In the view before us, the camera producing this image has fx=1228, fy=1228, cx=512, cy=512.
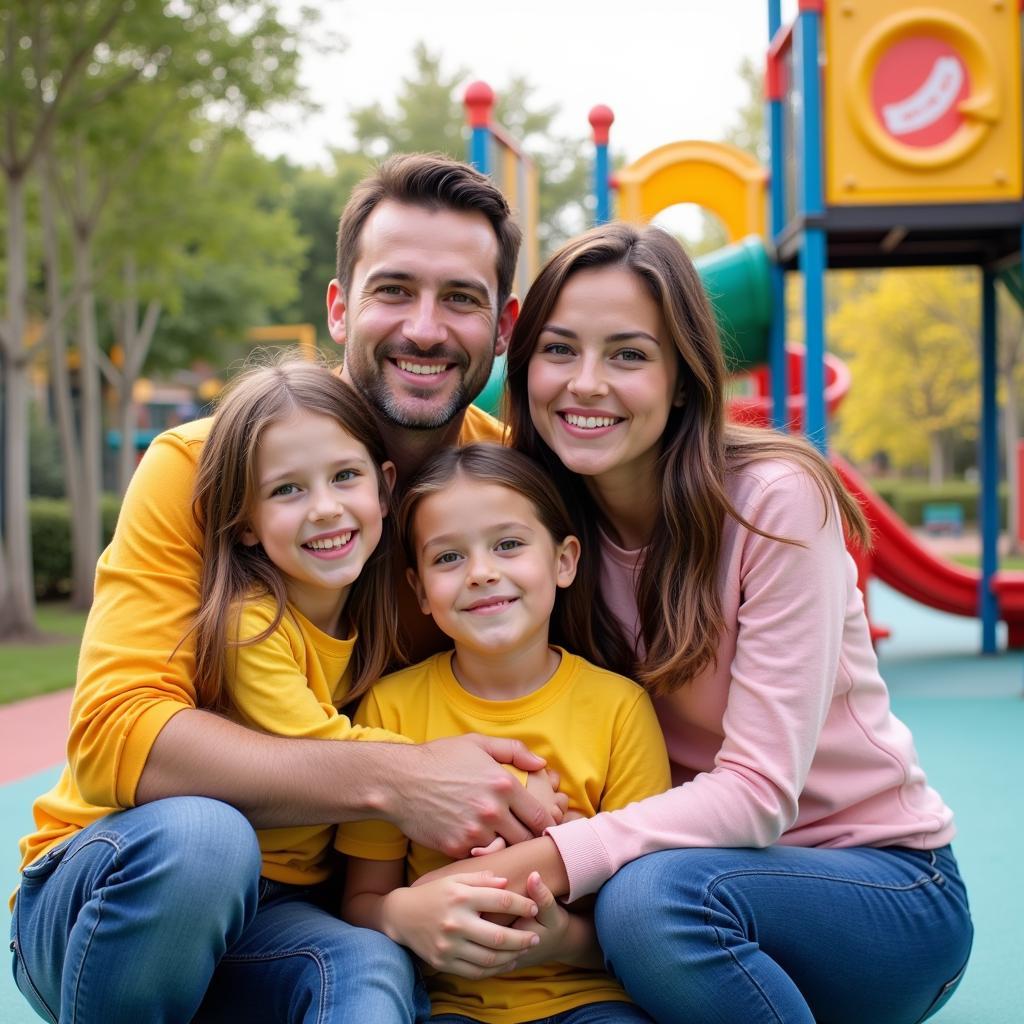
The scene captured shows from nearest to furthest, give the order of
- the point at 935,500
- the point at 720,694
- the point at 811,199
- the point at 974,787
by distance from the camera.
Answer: the point at 720,694, the point at 974,787, the point at 811,199, the point at 935,500

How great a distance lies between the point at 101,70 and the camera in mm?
10898

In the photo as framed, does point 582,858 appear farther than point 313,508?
No

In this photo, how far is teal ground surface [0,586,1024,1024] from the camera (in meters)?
2.97

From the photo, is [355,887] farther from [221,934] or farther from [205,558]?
[205,558]

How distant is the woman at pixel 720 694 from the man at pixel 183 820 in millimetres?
194

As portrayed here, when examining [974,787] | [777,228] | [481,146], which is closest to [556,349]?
[974,787]

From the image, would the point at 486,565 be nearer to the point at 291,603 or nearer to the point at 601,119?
the point at 291,603

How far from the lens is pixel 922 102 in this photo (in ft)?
23.4

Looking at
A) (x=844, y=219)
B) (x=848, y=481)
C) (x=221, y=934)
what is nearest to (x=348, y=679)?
(x=221, y=934)

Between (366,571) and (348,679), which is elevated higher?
(366,571)

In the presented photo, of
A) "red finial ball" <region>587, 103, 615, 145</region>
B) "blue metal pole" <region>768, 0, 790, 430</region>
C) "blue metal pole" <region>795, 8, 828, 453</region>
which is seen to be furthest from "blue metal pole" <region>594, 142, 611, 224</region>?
"blue metal pole" <region>795, 8, 828, 453</region>

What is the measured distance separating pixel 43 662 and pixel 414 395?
7.12 meters

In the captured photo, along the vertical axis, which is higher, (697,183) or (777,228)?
(697,183)

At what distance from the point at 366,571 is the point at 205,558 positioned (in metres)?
0.33
